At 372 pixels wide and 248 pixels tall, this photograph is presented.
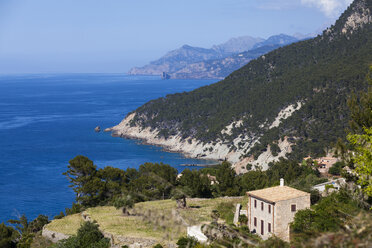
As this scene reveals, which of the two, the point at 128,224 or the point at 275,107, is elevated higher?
the point at 128,224

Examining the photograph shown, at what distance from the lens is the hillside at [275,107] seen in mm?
109688

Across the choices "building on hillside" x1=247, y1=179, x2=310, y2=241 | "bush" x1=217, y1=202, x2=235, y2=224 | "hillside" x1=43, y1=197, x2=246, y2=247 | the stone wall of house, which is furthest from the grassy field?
the stone wall of house

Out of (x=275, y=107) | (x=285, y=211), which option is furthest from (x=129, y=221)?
(x=275, y=107)

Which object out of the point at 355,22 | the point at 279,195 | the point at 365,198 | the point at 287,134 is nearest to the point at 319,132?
the point at 287,134

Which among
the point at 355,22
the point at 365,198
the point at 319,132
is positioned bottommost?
the point at 319,132

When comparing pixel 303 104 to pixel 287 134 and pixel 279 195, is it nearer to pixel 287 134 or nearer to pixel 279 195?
pixel 287 134

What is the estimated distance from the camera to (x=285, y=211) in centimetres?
2767

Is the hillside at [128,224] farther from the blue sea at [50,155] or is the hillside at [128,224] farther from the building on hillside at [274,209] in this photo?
the blue sea at [50,155]

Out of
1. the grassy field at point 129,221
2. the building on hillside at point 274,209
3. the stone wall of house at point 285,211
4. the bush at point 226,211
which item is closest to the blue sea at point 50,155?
the grassy field at point 129,221

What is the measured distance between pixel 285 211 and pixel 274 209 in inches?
33.1

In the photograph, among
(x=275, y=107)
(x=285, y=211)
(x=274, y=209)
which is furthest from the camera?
(x=275, y=107)

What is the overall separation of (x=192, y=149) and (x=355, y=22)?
6888cm

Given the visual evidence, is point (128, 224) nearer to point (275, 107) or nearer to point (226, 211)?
point (226, 211)

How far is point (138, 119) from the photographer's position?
545 ft
